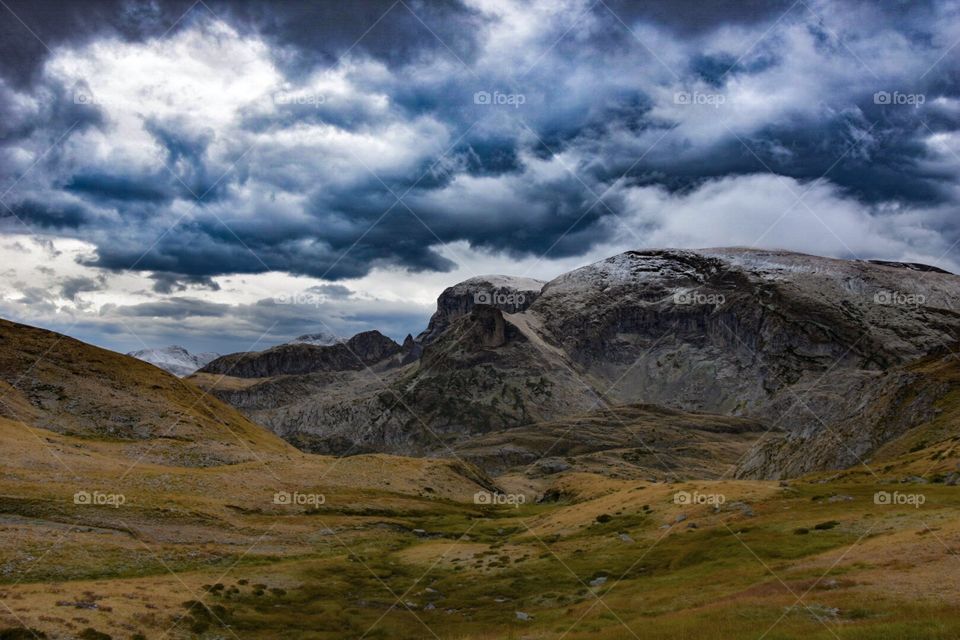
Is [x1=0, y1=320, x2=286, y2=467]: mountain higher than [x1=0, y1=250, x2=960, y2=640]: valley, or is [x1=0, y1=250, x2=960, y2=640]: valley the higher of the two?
[x1=0, y1=320, x2=286, y2=467]: mountain

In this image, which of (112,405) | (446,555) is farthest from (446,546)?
(112,405)

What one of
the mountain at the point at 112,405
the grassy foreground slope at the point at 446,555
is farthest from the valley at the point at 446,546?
the mountain at the point at 112,405

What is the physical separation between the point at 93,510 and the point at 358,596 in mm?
35715

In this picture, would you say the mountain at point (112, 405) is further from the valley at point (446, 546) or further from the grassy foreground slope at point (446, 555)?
the grassy foreground slope at point (446, 555)

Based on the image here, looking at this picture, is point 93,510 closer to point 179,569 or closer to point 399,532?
point 179,569

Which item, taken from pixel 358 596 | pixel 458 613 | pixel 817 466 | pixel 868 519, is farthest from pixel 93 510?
pixel 817 466

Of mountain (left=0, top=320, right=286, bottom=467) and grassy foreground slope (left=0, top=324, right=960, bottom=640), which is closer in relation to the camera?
grassy foreground slope (left=0, top=324, right=960, bottom=640)

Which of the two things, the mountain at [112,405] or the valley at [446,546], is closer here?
the valley at [446,546]

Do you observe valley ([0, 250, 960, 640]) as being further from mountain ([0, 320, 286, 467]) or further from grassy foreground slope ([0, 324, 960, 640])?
mountain ([0, 320, 286, 467])

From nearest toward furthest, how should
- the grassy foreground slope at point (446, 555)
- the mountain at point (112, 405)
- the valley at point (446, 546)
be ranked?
the grassy foreground slope at point (446, 555)
the valley at point (446, 546)
the mountain at point (112, 405)

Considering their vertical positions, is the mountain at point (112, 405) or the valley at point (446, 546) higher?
the mountain at point (112, 405)

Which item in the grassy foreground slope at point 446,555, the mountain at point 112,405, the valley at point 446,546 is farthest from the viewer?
the mountain at point 112,405

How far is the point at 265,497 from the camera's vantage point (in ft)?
313

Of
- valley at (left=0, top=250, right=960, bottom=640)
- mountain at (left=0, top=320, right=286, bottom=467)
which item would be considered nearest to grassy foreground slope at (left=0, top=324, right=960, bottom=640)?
valley at (left=0, top=250, right=960, bottom=640)
